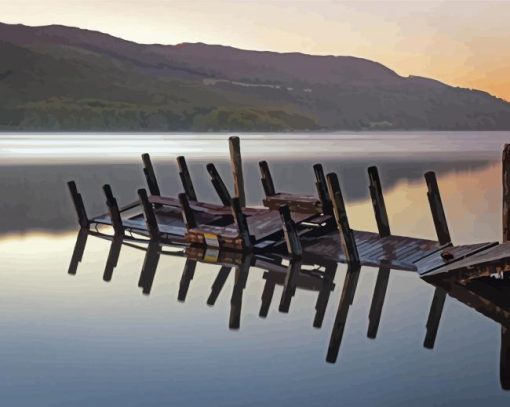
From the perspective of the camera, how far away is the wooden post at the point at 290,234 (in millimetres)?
16156

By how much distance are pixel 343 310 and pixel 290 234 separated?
3.01 meters

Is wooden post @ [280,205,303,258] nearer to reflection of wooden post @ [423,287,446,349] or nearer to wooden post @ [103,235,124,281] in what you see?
reflection of wooden post @ [423,287,446,349]

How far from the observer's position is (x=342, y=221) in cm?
1588

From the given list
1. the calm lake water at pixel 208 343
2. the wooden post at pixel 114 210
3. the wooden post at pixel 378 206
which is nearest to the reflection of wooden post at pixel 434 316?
the calm lake water at pixel 208 343

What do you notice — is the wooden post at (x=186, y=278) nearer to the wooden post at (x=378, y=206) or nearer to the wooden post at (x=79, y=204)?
the wooden post at (x=378, y=206)

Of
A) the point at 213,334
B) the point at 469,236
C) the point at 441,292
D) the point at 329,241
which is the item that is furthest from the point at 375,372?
the point at 469,236

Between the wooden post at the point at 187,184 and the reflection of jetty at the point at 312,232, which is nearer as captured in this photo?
the reflection of jetty at the point at 312,232

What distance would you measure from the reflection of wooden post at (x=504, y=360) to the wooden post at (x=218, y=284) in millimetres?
5262

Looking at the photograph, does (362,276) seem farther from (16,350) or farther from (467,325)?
(16,350)

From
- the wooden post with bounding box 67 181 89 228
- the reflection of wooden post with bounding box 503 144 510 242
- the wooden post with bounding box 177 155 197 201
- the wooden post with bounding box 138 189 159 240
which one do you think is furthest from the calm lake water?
the wooden post with bounding box 177 155 197 201

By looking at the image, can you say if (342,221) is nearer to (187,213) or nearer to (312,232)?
(312,232)

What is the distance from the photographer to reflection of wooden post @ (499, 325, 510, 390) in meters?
10.3

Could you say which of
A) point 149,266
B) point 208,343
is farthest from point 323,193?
point 208,343

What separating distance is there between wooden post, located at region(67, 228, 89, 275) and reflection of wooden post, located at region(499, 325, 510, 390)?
9.55 m
